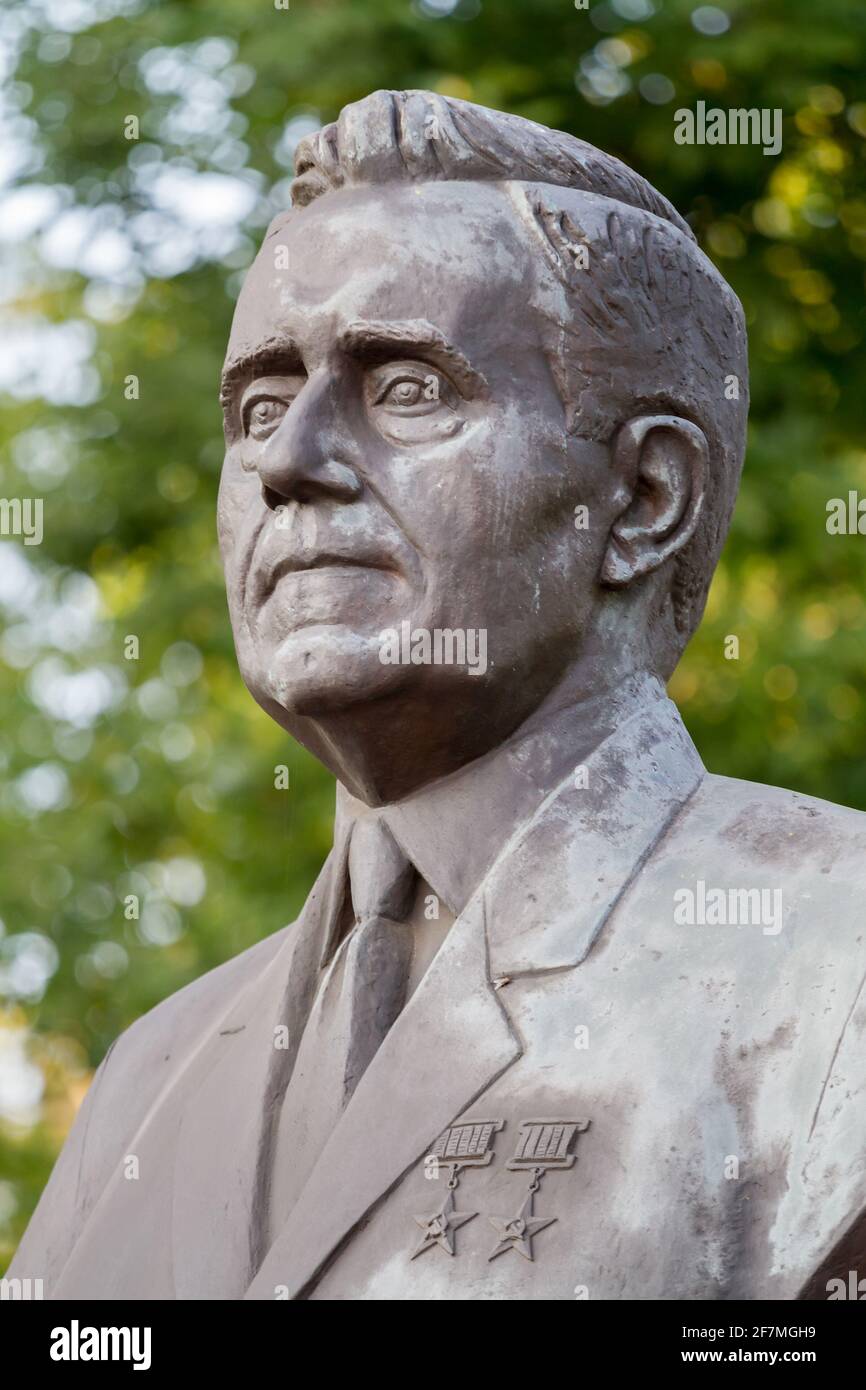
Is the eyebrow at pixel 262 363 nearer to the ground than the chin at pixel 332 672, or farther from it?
farther from it

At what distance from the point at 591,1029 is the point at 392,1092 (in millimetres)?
341

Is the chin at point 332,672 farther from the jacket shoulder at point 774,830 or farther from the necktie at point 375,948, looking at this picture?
the jacket shoulder at point 774,830

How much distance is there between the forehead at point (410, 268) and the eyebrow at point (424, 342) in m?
0.02

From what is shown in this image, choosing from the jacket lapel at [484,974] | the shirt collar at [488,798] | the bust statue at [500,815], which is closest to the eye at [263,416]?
the bust statue at [500,815]

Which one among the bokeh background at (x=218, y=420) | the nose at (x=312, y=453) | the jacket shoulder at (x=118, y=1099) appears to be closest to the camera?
the nose at (x=312, y=453)

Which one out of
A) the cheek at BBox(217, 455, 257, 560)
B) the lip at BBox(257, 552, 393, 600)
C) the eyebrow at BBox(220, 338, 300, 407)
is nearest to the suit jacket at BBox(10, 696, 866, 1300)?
the lip at BBox(257, 552, 393, 600)

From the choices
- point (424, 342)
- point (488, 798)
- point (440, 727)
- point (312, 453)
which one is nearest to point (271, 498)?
point (312, 453)

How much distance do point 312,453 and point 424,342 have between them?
0.88ft

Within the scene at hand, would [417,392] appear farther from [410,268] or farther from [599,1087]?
[599,1087]

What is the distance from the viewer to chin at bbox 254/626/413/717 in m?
4.24

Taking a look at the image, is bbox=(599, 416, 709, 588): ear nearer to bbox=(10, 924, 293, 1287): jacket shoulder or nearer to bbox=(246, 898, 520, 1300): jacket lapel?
bbox=(246, 898, 520, 1300): jacket lapel

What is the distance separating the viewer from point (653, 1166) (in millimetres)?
3871

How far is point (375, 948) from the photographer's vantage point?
4352 millimetres

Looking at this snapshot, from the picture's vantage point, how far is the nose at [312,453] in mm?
4289
